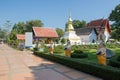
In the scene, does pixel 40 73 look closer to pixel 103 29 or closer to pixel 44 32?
pixel 44 32

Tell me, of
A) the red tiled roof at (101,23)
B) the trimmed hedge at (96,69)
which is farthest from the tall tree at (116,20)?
the red tiled roof at (101,23)

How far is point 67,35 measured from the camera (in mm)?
45219

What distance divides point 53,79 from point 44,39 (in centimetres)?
3733

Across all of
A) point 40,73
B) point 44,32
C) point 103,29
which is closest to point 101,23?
point 103,29

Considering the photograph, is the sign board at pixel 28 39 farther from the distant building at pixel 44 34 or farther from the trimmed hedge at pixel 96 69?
the trimmed hedge at pixel 96 69

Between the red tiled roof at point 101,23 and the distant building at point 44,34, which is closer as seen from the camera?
the distant building at point 44,34

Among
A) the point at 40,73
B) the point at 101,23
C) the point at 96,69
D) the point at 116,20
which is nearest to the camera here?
the point at 96,69

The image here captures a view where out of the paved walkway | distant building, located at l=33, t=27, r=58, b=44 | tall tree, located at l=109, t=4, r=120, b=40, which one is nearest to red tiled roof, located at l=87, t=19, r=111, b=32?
distant building, located at l=33, t=27, r=58, b=44

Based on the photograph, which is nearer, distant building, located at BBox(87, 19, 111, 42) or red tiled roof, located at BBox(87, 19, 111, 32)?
distant building, located at BBox(87, 19, 111, 42)

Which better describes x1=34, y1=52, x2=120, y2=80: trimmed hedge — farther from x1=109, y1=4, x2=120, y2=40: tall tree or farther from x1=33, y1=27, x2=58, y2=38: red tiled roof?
x1=33, y1=27, x2=58, y2=38: red tiled roof

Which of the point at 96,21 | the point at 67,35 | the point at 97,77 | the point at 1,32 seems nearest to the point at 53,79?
the point at 97,77

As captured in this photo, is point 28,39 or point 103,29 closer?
point 28,39

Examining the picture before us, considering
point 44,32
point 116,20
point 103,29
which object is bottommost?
point 116,20

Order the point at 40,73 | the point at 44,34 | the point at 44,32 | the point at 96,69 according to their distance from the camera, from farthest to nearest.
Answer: the point at 44,32, the point at 44,34, the point at 40,73, the point at 96,69
